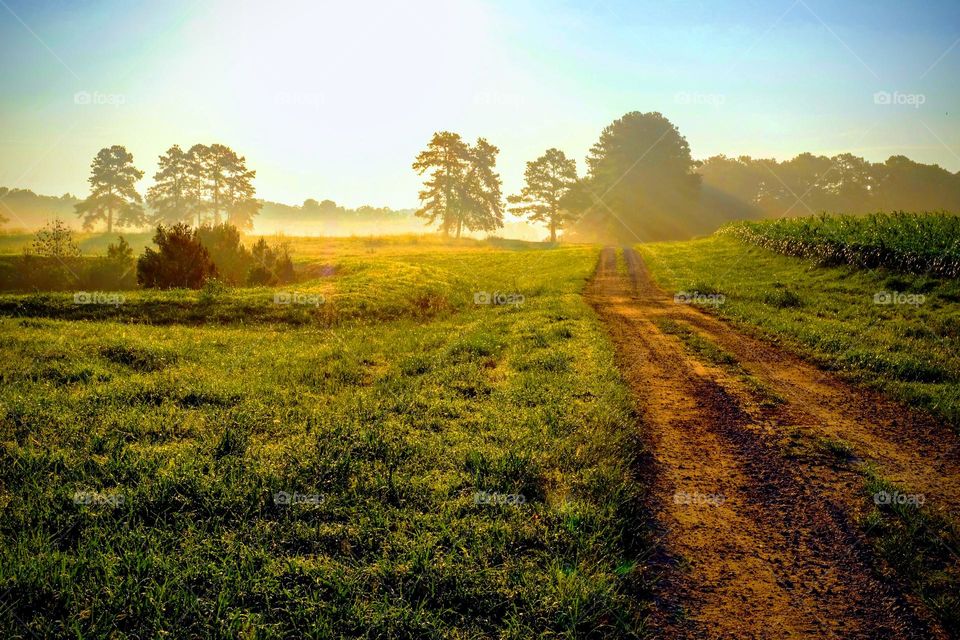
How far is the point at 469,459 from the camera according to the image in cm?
546

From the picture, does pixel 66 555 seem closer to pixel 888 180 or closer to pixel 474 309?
pixel 474 309

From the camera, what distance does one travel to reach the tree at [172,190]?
8144 centimetres

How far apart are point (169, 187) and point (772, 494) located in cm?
10043

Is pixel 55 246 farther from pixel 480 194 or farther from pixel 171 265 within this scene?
pixel 480 194

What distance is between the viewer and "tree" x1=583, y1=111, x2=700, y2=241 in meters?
81.3

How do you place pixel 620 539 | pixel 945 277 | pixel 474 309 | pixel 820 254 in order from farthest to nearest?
pixel 820 254 → pixel 474 309 → pixel 945 277 → pixel 620 539

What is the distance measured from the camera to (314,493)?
4812 mm

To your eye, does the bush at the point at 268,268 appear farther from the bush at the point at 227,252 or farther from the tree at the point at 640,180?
the tree at the point at 640,180

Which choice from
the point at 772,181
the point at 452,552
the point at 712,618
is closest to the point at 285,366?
the point at 452,552

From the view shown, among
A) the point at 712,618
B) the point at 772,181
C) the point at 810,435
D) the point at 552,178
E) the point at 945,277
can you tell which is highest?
the point at 772,181

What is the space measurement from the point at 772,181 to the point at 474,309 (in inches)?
4734

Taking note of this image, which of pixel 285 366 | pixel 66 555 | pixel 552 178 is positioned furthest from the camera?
pixel 552 178

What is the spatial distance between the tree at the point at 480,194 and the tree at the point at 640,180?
16718 mm

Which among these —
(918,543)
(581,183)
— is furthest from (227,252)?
(581,183)
